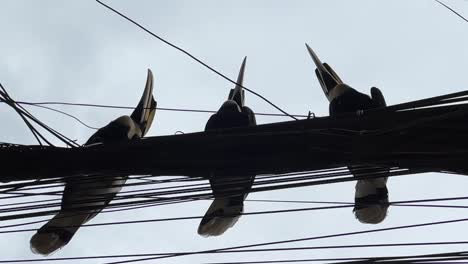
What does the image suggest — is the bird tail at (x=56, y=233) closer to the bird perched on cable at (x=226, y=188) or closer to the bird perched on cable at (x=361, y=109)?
the bird perched on cable at (x=226, y=188)

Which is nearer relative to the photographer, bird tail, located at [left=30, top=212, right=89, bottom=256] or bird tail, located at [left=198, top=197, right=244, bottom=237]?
bird tail, located at [left=30, top=212, right=89, bottom=256]

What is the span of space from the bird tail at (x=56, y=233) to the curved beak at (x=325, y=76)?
1.73 m

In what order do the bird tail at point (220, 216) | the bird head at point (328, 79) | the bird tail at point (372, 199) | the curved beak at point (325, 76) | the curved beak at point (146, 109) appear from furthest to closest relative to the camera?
the curved beak at point (146, 109)
the curved beak at point (325, 76)
the bird head at point (328, 79)
the bird tail at point (220, 216)
the bird tail at point (372, 199)

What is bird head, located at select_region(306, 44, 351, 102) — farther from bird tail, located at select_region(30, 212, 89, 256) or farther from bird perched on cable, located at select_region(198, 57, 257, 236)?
bird tail, located at select_region(30, 212, 89, 256)

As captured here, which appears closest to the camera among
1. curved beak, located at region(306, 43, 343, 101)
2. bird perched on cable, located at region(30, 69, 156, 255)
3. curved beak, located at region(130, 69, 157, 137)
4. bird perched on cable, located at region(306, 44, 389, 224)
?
bird perched on cable, located at region(306, 44, 389, 224)

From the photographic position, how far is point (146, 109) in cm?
556

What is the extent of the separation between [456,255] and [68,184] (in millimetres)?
1899

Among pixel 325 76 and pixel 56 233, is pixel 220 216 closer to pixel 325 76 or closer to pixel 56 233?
pixel 56 233

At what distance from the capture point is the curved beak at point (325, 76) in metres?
5.22

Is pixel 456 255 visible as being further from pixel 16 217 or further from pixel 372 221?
pixel 16 217

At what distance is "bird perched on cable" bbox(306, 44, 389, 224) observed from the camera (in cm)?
391

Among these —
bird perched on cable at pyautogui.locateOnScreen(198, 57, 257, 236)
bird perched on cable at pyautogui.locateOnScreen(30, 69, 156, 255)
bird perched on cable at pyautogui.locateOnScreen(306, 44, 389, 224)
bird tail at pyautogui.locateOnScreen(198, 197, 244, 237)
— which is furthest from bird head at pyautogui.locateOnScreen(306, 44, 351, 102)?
bird perched on cable at pyautogui.locateOnScreen(30, 69, 156, 255)

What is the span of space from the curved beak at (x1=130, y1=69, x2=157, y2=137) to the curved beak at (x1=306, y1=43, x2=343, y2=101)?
109 centimetres

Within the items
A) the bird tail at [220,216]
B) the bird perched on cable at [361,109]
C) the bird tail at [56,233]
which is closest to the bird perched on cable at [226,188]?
the bird tail at [220,216]
